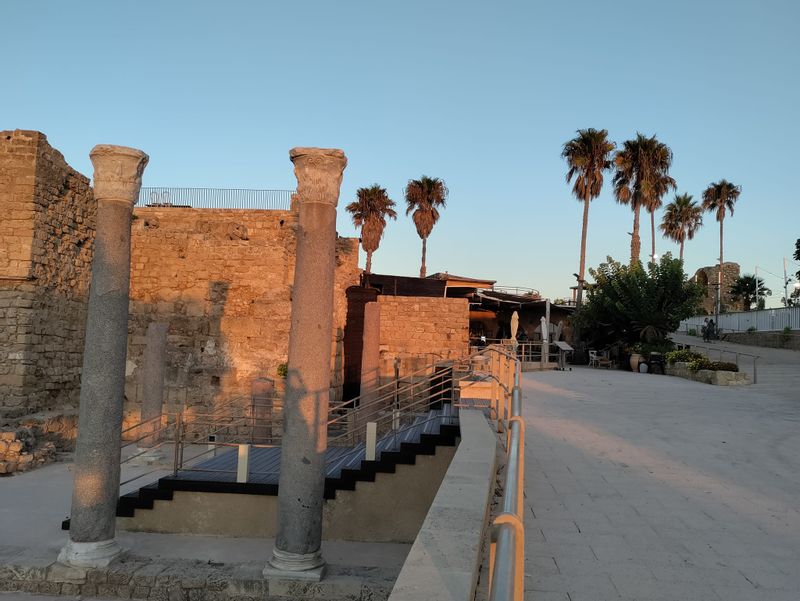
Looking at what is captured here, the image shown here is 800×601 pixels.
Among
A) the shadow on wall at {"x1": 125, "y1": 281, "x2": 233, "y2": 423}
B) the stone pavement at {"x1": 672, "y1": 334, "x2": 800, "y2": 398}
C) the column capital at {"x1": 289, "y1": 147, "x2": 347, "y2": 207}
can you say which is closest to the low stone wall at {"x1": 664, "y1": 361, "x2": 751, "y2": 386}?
the stone pavement at {"x1": 672, "y1": 334, "x2": 800, "y2": 398}

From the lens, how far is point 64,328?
14570 millimetres

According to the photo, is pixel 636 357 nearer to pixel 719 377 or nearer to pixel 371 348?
pixel 719 377

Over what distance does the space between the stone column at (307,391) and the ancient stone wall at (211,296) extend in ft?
36.4

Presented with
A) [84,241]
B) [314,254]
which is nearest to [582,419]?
[314,254]

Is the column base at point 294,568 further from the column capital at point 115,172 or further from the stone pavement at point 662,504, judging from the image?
the column capital at point 115,172

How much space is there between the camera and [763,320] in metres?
33.1

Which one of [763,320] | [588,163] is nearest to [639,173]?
[588,163]

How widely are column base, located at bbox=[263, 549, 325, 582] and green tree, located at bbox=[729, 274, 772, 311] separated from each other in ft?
191

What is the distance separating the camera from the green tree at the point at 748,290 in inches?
2163

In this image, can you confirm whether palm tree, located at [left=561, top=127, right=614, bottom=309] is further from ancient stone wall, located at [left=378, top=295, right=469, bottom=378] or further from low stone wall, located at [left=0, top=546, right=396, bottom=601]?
low stone wall, located at [left=0, top=546, right=396, bottom=601]

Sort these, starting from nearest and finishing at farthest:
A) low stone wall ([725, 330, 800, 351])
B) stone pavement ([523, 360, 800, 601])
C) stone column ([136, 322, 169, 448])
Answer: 1. stone pavement ([523, 360, 800, 601])
2. stone column ([136, 322, 169, 448])
3. low stone wall ([725, 330, 800, 351])

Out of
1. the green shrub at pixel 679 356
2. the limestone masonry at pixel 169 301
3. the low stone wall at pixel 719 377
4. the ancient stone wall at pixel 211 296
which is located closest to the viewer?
the limestone masonry at pixel 169 301

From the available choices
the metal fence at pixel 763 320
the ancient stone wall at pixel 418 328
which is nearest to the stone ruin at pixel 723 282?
the metal fence at pixel 763 320

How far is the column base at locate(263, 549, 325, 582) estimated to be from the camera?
20.9ft
